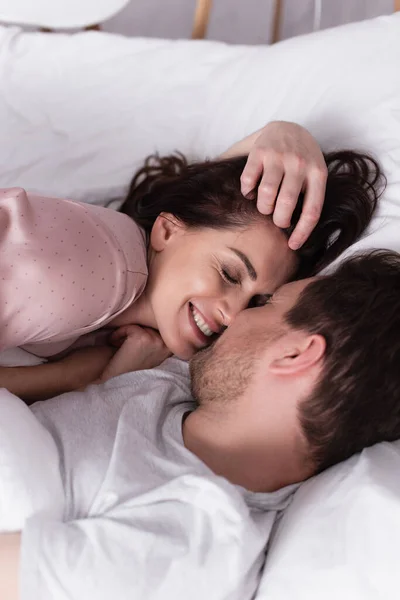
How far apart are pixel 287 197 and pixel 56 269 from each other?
40cm

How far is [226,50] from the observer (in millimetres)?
1604

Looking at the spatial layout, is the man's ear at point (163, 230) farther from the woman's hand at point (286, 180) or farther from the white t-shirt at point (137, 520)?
the white t-shirt at point (137, 520)

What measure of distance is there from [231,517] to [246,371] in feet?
0.72

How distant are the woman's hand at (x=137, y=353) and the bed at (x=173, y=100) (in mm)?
372

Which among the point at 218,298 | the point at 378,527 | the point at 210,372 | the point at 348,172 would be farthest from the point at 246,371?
the point at 348,172

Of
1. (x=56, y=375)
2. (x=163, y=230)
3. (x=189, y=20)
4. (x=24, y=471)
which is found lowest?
(x=56, y=375)

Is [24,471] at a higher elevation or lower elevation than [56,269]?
lower

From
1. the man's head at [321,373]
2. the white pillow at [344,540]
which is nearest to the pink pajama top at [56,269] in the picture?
the man's head at [321,373]

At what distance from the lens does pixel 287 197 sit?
1.15m

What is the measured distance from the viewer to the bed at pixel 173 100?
4.36 feet

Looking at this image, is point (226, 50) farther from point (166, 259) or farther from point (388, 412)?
point (388, 412)

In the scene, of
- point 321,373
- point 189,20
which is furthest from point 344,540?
point 189,20

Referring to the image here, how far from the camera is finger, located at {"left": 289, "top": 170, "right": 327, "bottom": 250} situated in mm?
1170

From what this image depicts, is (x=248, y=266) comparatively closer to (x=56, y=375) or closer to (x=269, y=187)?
(x=269, y=187)
